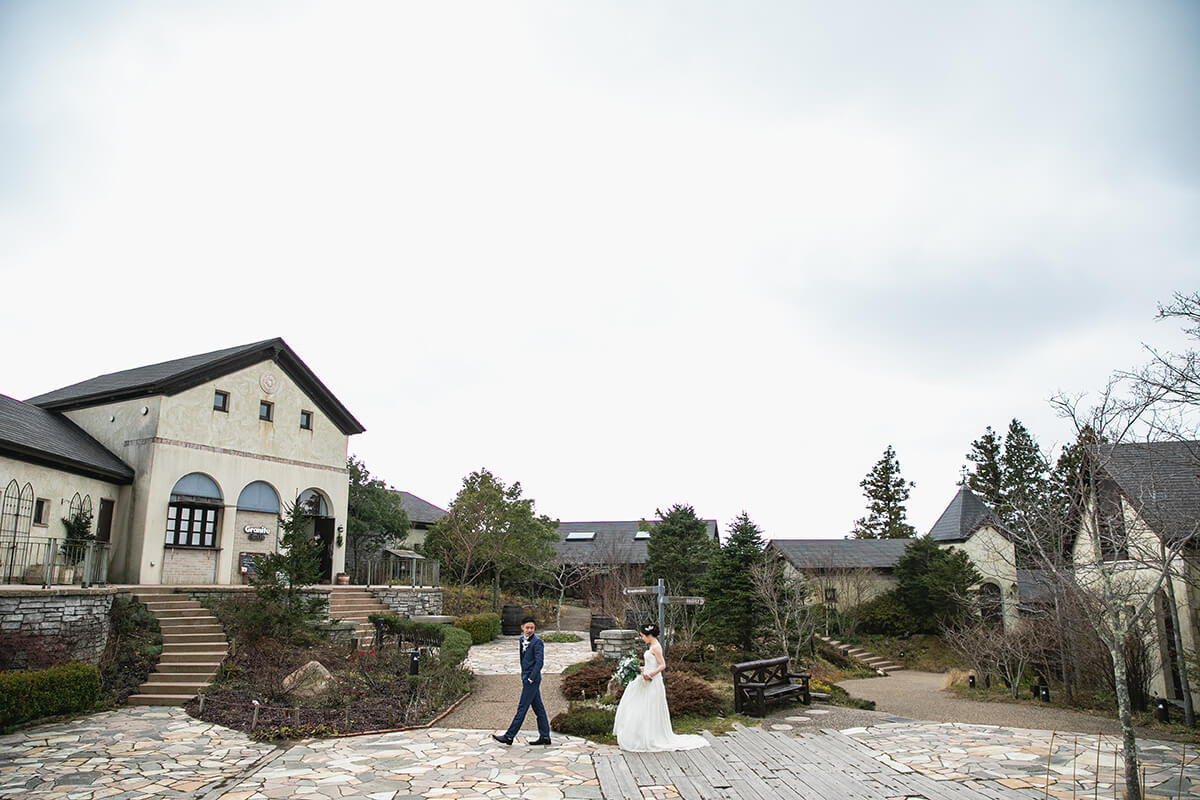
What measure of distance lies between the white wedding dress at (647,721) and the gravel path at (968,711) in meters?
5.74

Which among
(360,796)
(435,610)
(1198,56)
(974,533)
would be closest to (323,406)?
(435,610)

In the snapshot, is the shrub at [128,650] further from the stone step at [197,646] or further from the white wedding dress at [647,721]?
the white wedding dress at [647,721]

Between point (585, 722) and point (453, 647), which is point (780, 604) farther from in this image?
point (585, 722)

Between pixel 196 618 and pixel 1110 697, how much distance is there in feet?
62.6

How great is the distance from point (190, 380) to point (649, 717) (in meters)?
16.2

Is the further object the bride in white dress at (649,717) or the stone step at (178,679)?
the stone step at (178,679)

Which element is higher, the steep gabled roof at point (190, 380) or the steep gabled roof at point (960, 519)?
the steep gabled roof at point (190, 380)

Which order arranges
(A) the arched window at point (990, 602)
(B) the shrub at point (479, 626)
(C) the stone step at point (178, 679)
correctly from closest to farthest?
1. (C) the stone step at point (178, 679)
2. (B) the shrub at point (479, 626)
3. (A) the arched window at point (990, 602)

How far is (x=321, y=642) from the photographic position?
1653 cm

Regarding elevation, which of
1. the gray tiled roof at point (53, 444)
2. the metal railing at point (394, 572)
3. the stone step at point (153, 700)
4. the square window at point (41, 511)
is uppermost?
the gray tiled roof at point (53, 444)

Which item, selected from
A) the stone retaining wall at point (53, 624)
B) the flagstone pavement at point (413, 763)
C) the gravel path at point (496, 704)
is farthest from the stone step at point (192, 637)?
the gravel path at point (496, 704)

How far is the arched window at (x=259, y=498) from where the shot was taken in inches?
835

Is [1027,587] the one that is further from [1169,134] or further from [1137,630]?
[1169,134]

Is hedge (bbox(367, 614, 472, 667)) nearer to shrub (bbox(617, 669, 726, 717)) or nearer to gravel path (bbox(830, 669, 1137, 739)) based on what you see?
shrub (bbox(617, 669, 726, 717))
